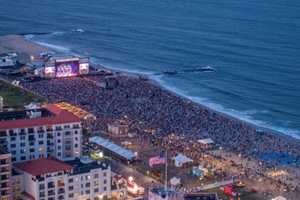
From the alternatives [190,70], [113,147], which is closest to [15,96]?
[113,147]

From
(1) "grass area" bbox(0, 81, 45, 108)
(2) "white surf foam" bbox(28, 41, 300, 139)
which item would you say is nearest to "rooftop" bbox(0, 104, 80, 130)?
(1) "grass area" bbox(0, 81, 45, 108)

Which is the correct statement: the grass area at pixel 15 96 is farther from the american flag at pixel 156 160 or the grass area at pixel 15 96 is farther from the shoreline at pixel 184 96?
the american flag at pixel 156 160

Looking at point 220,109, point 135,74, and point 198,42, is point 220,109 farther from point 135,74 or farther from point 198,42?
point 198,42

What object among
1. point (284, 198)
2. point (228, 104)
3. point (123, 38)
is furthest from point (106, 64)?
point (284, 198)

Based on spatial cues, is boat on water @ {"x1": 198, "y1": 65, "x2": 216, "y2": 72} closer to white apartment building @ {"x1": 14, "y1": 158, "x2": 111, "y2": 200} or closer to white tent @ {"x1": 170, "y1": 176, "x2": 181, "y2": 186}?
white tent @ {"x1": 170, "y1": 176, "x2": 181, "y2": 186}

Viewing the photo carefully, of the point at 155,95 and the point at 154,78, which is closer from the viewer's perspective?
the point at 155,95

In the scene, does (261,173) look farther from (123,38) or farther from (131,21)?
(131,21)

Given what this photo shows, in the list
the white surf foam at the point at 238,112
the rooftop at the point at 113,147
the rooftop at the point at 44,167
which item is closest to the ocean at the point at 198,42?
the white surf foam at the point at 238,112
